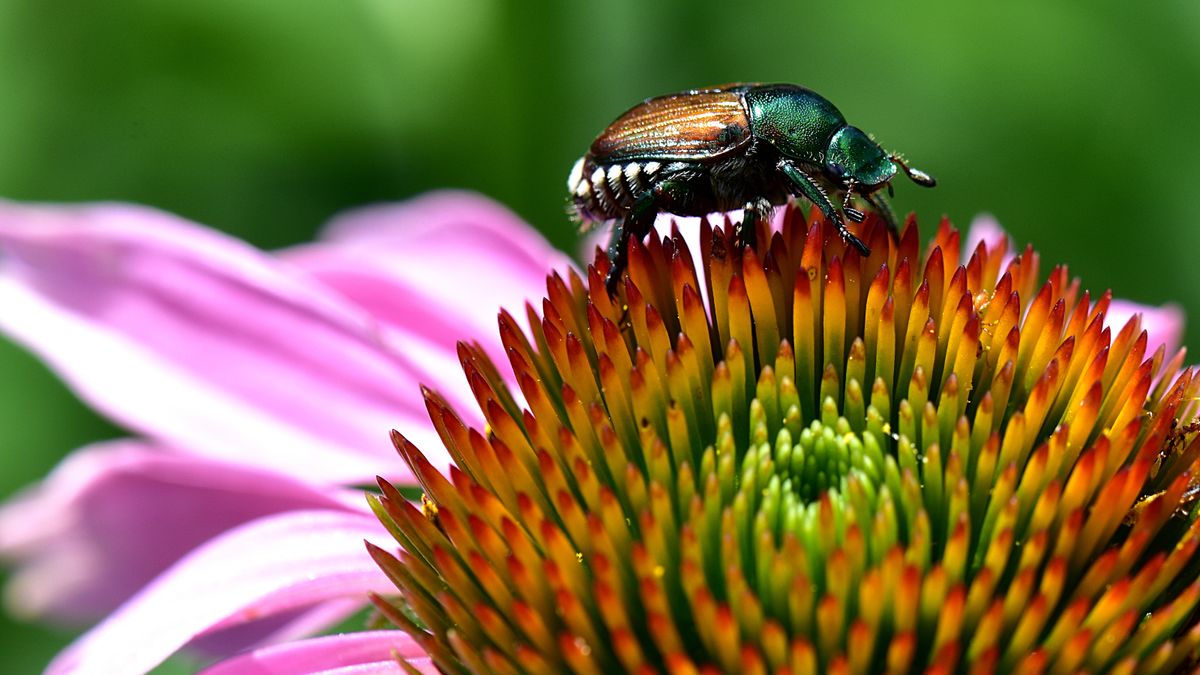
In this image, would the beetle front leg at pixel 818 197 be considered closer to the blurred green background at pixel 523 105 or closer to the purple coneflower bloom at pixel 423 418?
the purple coneflower bloom at pixel 423 418

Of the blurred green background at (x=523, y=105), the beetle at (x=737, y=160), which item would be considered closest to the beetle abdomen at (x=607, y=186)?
the beetle at (x=737, y=160)

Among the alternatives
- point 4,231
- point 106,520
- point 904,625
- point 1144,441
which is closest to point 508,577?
point 904,625

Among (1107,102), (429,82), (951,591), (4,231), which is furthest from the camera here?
(1107,102)

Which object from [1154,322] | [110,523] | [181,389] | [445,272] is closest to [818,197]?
[1154,322]

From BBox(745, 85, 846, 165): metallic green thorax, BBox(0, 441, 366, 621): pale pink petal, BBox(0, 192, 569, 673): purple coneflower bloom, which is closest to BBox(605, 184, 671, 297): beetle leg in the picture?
BBox(745, 85, 846, 165): metallic green thorax

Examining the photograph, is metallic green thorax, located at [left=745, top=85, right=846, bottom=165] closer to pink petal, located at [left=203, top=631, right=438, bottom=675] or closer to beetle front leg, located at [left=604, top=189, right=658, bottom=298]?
beetle front leg, located at [left=604, top=189, right=658, bottom=298]

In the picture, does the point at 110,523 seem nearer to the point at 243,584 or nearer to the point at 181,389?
the point at 181,389

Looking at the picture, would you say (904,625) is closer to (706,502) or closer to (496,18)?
(706,502)
